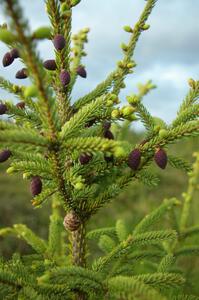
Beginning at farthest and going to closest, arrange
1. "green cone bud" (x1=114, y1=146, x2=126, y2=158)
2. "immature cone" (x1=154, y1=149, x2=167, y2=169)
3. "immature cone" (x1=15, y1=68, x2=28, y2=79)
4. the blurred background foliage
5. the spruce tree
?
the blurred background foliage
"immature cone" (x1=15, y1=68, x2=28, y2=79)
"immature cone" (x1=154, y1=149, x2=167, y2=169)
the spruce tree
"green cone bud" (x1=114, y1=146, x2=126, y2=158)

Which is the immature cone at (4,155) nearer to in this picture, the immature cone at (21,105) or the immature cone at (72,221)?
the immature cone at (21,105)

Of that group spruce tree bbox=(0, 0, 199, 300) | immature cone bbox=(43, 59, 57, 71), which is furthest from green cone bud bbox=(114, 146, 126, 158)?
immature cone bbox=(43, 59, 57, 71)

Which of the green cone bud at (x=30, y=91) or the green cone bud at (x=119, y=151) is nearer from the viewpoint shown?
the green cone bud at (x=30, y=91)

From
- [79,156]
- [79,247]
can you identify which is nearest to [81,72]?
[79,156]

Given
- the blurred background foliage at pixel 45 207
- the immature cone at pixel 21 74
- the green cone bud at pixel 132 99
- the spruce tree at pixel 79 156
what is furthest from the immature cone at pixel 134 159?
the blurred background foliage at pixel 45 207

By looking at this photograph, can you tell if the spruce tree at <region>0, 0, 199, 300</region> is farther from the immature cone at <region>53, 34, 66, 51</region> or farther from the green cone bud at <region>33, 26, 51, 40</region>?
the green cone bud at <region>33, 26, 51, 40</region>

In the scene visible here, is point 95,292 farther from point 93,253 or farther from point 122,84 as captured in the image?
point 93,253

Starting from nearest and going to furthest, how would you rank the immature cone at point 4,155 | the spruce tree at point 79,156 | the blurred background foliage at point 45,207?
the spruce tree at point 79,156 < the immature cone at point 4,155 < the blurred background foliage at point 45,207

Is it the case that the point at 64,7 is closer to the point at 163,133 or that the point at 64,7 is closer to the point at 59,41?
the point at 59,41
